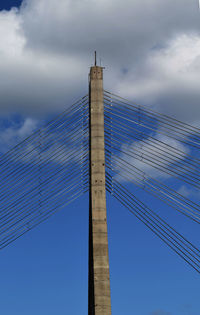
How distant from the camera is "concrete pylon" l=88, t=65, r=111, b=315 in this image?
26.3 metres

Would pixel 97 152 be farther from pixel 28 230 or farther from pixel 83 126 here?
pixel 28 230

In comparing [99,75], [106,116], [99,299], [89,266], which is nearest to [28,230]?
[89,266]

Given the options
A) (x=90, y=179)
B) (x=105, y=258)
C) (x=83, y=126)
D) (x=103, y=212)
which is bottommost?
(x=105, y=258)

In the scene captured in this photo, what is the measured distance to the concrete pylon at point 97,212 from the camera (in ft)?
86.4

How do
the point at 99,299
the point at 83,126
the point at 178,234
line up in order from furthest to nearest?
the point at 83,126 < the point at 178,234 < the point at 99,299

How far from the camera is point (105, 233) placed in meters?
27.3

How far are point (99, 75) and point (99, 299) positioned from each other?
12176 millimetres

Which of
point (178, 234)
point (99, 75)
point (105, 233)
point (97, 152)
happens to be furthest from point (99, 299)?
point (99, 75)

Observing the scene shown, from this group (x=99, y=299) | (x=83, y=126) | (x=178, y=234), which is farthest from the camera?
(x=83, y=126)

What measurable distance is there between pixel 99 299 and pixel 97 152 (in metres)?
7.58

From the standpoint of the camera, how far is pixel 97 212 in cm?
2753

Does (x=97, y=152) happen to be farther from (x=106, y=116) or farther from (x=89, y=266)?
(x=89, y=266)

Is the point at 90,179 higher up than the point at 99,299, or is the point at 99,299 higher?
→ the point at 90,179

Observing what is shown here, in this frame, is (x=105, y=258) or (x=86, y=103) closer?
(x=105, y=258)
